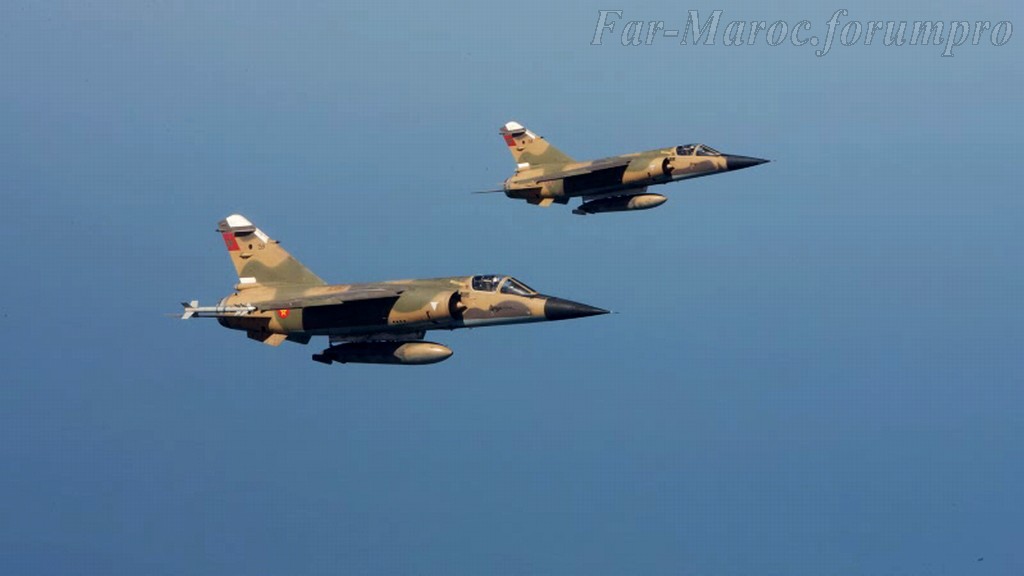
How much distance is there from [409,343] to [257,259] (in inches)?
357

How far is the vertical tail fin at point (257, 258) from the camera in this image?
56.8 meters

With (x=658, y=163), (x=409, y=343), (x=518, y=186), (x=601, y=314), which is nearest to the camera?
(x=601, y=314)

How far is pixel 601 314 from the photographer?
160 feet

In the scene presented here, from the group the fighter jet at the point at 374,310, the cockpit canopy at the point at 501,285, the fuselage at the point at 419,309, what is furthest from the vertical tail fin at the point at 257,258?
the cockpit canopy at the point at 501,285

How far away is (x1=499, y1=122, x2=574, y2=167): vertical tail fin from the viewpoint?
76.4m

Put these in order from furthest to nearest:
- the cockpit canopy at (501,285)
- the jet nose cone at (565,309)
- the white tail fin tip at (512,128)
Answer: the white tail fin tip at (512,128), the cockpit canopy at (501,285), the jet nose cone at (565,309)

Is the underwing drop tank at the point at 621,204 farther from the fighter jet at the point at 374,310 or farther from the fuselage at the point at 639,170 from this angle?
the fighter jet at the point at 374,310

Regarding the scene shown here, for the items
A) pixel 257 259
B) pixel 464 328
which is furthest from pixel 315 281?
pixel 464 328

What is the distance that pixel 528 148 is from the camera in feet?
255

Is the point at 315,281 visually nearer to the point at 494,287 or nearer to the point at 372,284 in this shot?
the point at 372,284

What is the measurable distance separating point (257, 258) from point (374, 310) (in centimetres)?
790

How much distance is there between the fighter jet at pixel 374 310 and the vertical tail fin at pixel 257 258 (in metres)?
0.05

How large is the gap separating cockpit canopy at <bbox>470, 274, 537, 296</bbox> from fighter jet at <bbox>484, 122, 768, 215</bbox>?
1895 cm

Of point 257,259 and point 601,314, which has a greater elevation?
point 257,259
